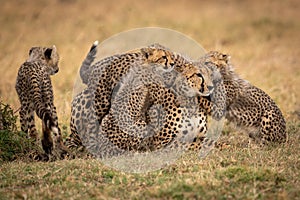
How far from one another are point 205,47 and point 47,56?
5.53 m

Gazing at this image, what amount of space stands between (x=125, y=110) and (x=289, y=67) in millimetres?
5202

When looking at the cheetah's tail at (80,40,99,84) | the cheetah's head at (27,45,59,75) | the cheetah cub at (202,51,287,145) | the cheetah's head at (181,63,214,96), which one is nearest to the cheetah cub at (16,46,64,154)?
the cheetah's head at (27,45,59,75)

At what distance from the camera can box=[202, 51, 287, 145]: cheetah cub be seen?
6.30m

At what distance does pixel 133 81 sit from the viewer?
6410 millimetres

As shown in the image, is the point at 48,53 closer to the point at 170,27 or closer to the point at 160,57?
the point at 160,57

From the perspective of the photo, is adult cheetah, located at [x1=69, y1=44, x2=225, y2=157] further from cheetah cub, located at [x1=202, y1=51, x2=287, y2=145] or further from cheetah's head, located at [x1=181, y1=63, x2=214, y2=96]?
cheetah cub, located at [x1=202, y1=51, x2=287, y2=145]

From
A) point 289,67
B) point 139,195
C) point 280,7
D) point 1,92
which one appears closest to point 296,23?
point 280,7

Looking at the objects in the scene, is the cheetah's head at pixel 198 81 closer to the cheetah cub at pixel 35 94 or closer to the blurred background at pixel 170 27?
the cheetah cub at pixel 35 94

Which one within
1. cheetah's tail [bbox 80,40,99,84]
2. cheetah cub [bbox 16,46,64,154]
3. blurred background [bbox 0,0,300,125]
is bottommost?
cheetah cub [bbox 16,46,64,154]

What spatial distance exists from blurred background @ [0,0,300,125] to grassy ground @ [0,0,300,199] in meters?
0.02

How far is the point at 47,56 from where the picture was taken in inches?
256

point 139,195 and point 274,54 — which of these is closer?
point 139,195

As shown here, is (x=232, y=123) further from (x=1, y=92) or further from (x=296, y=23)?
(x=296, y=23)

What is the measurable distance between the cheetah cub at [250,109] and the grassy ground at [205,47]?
18 centimetres
